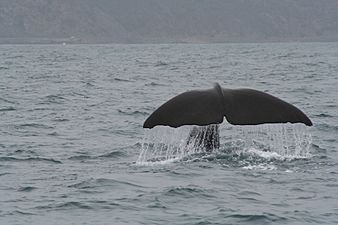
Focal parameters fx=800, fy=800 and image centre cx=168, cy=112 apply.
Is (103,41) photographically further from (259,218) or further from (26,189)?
(259,218)

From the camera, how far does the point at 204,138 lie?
38.3ft

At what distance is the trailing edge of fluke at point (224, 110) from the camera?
9.55 m

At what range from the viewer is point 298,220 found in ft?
29.4

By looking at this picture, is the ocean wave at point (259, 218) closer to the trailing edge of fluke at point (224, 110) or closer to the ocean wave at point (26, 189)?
A: the trailing edge of fluke at point (224, 110)

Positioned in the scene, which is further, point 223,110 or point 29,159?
point 29,159

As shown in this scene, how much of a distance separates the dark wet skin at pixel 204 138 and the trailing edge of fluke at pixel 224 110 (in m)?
1.49

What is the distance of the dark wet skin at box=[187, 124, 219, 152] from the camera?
1144cm

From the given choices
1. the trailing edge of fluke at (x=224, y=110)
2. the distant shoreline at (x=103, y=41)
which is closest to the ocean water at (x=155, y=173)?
the trailing edge of fluke at (x=224, y=110)

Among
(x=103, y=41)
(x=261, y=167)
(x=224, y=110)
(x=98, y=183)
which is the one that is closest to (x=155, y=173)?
(x=98, y=183)

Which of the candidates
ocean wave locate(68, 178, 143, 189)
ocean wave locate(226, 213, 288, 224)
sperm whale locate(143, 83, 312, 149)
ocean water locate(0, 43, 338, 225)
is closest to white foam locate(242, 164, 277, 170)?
ocean water locate(0, 43, 338, 225)

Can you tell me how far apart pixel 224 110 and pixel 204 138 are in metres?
2.05

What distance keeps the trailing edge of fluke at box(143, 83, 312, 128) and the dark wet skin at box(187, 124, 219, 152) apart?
1491 mm

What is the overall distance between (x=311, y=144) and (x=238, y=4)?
7375 inches

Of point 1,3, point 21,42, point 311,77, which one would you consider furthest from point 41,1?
point 311,77
